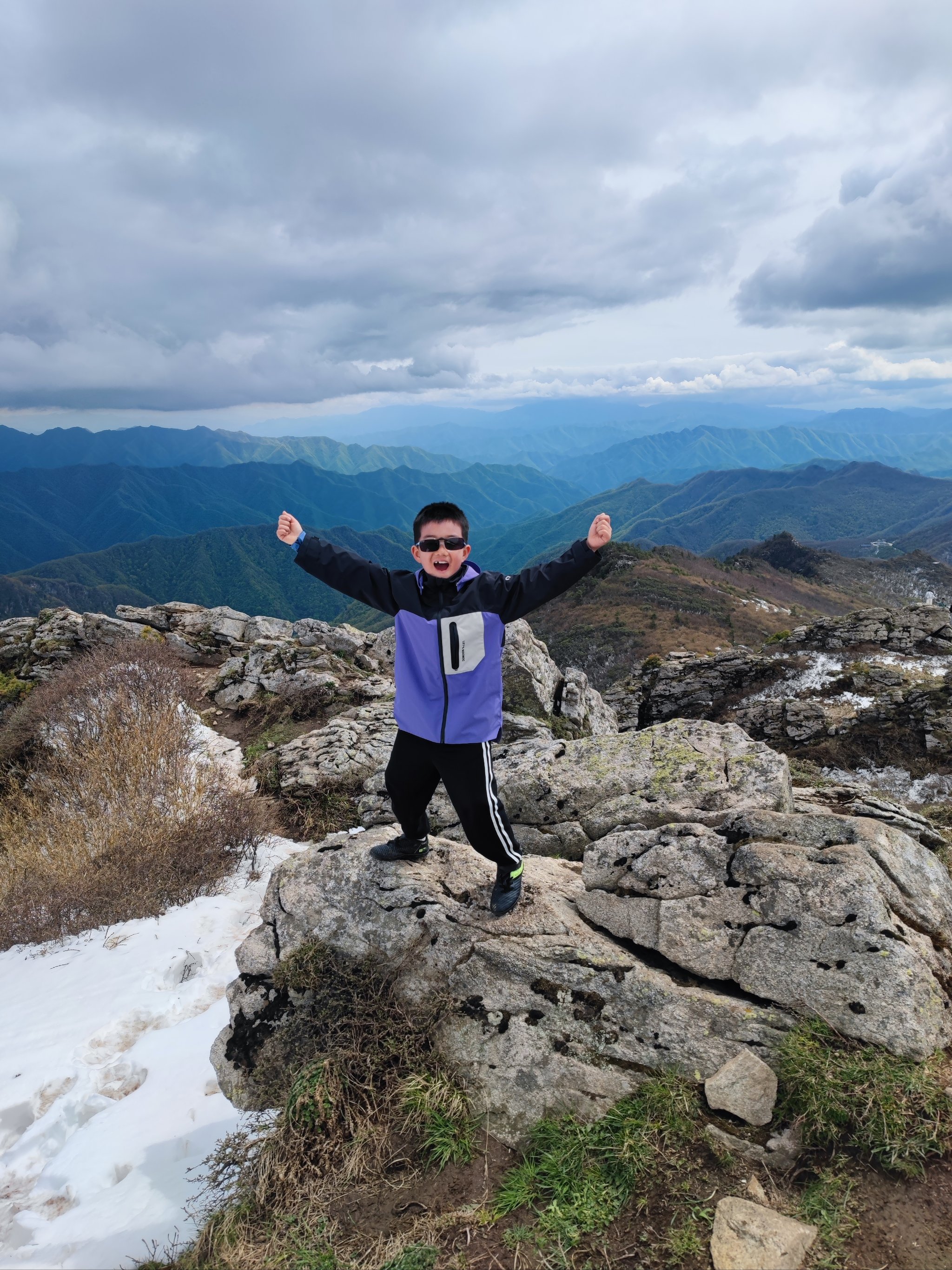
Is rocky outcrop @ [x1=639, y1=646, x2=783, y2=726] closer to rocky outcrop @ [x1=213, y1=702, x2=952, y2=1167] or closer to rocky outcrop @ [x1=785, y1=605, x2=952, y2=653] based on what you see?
rocky outcrop @ [x1=785, y1=605, x2=952, y2=653]

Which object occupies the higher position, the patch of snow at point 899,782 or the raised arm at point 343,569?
the raised arm at point 343,569

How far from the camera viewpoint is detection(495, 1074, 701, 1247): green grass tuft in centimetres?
364

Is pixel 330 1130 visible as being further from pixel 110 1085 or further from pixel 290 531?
pixel 290 531

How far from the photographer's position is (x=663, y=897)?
202 inches

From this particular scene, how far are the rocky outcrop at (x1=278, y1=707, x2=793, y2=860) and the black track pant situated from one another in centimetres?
173

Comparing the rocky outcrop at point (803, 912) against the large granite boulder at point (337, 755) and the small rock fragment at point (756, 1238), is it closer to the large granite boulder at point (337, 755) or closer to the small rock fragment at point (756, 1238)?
the small rock fragment at point (756, 1238)

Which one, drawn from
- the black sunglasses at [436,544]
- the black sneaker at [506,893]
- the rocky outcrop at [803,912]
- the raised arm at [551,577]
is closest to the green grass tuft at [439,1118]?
the black sneaker at [506,893]

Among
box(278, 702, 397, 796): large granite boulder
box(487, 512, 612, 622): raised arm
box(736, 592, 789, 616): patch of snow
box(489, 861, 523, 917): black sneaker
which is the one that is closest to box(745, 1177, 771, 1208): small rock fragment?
box(489, 861, 523, 917): black sneaker

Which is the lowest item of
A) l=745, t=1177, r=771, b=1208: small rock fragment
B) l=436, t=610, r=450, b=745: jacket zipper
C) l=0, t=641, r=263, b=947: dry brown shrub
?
l=0, t=641, r=263, b=947: dry brown shrub

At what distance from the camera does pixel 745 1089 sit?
4.01m

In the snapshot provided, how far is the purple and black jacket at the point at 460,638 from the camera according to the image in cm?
489

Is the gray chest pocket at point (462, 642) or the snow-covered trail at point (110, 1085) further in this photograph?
the gray chest pocket at point (462, 642)

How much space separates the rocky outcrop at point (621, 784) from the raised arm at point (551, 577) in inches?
109

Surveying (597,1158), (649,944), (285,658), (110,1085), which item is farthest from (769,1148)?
(285,658)
